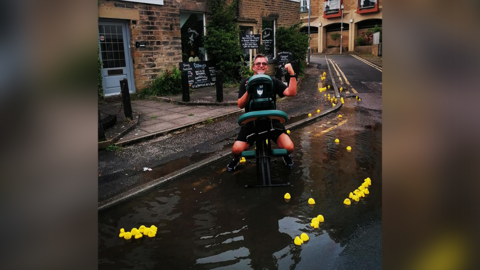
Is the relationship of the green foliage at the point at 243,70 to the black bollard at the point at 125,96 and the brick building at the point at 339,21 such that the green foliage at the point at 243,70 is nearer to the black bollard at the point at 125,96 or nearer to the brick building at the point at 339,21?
the black bollard at the point at 125,96

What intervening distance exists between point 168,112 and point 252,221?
6395 millimetres

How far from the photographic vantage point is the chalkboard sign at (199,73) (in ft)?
44.4

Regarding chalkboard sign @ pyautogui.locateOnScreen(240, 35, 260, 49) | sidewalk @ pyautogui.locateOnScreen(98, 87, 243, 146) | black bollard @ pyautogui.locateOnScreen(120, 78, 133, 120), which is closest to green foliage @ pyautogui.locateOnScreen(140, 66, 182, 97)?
sidewalk @ pyautogui.locateOnScreen(98, 87, 243, 146)

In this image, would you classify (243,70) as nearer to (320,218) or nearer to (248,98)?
(248,98)

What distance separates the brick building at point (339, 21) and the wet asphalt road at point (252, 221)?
3777 cm

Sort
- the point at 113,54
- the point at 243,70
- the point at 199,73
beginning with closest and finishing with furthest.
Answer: the point at 113,54, the point at 199,73, the point at 243,70

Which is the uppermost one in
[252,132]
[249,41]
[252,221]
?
[249,41]

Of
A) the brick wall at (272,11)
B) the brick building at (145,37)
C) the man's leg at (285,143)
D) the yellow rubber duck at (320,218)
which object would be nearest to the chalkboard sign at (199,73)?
the brick building at (145,37)

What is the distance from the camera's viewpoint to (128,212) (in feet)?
13.6

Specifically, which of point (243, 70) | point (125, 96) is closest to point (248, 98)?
point (125, 96)

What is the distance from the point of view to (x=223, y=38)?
14.2m

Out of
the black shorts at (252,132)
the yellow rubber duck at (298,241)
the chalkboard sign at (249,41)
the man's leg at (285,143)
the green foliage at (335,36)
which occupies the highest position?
the green foliage at (335,36)
